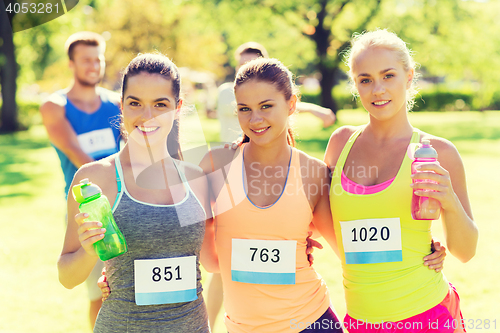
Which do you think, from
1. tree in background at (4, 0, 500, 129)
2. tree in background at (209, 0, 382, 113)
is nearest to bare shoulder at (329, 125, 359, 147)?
tree in background at (4, 0, 500, 129)

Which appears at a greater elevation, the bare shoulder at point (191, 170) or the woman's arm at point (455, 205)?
the bare shoulder at point (191, 170)

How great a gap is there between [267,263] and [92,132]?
2233mm

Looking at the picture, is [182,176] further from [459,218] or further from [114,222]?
[459,218]

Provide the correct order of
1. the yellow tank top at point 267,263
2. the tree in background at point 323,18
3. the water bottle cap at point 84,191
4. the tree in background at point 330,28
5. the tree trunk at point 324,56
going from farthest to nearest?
1. the tree trunk at point 324,56
2. the tree in background at point 330,28
3. the tree in background at point 323,18
4. the yellow tank top at point 267,263
5. the water bottle cap at point 84,191

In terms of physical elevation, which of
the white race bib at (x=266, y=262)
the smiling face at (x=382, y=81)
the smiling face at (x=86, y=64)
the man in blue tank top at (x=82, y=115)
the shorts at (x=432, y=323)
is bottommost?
the shorts at (x=432, y=323)

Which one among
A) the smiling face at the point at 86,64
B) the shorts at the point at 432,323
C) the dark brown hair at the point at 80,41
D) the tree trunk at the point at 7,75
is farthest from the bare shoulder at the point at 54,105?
the tree trunk at the point at 7,75

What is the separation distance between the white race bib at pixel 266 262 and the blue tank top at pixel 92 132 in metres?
1.96

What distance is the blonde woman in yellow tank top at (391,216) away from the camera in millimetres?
2090

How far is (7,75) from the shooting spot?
2169 cm

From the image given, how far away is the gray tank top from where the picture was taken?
1.92m

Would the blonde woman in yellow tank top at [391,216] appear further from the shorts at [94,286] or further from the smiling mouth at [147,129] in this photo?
the shorts at [94,286]

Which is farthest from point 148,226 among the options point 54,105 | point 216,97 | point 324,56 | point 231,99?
point 324,56

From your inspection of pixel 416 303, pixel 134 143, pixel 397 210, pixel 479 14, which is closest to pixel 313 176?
pixel 397 210

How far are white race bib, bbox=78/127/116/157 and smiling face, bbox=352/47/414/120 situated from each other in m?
2.31
